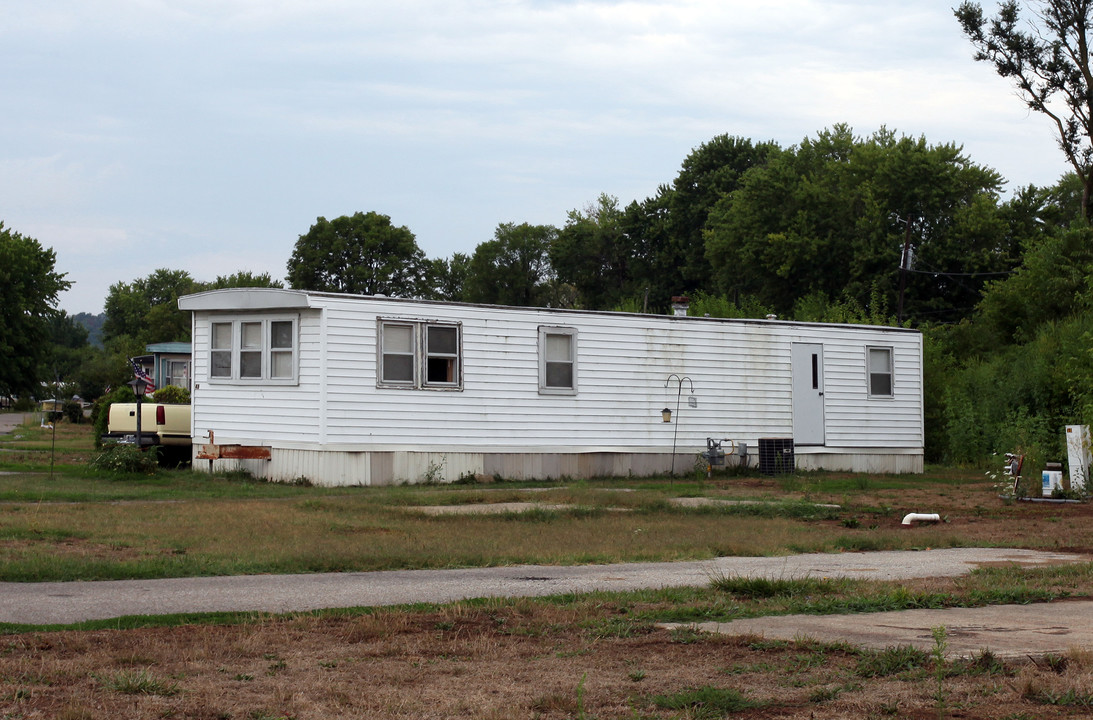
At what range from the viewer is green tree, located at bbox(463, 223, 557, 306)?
76.6m

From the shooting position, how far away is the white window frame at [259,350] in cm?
2019

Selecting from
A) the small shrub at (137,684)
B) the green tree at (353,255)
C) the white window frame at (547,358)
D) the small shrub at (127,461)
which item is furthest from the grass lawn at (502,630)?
the green tree at (353,255)

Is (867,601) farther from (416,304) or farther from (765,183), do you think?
(765,183)

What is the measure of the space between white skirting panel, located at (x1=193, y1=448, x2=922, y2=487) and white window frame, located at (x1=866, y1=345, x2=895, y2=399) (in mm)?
2172

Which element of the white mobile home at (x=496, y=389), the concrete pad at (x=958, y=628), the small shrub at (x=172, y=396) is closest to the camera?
the concrete pad at (x=958, y=628)

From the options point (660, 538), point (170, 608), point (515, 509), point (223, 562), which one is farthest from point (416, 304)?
point (170, 608)

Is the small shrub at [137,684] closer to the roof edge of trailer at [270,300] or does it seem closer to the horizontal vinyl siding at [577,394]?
the roof edge of trailer at [270,300]

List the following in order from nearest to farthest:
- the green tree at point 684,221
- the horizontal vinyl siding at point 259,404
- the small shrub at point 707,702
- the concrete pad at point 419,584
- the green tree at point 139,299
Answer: the small shrub at point 707,702 < the concrete pad at point 419,584 < the horizontal vinyl siding at point 259,404 < the green tree at point 684,221 < the green tree at point 139,299

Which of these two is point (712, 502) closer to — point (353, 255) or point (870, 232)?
point (870, 232)

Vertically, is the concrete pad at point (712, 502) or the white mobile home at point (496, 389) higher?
the white mobile home at point (496, 389)

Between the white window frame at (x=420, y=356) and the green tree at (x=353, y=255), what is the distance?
48.8m

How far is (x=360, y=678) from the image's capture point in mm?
5684

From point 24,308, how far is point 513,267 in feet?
109

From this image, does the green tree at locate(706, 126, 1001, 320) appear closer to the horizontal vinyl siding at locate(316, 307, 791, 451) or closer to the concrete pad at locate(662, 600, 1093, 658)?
the horizontal vinyl siding at locate(316, 307, 791, 451)
